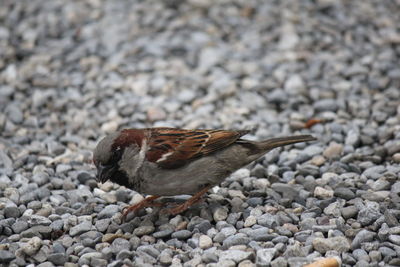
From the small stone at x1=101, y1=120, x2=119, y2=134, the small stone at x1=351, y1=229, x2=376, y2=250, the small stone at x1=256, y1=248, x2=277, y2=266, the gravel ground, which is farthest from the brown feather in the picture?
the small stone at x1=101, y1=120, x2=119, y2=134

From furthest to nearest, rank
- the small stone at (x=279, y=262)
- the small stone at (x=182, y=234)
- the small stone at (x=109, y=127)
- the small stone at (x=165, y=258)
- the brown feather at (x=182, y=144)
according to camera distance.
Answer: the small stone at (x=109, y=127) < the brown feather at (x=182, y=144) < the small stone at (x=182, y=234) < the small stone at (x=165, y=258) < the small stone at (x=279, y=262)

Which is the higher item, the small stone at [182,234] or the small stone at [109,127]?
the small stone at [109,127]

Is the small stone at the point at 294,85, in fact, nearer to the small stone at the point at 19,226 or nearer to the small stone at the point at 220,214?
the small stone at the point at 220,214

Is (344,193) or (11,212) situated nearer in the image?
(11,212)

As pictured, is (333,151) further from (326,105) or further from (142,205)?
(142,205)

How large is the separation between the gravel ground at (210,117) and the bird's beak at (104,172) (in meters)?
0.33

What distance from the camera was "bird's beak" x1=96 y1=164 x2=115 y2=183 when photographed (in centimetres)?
358

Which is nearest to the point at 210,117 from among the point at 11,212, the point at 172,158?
the point at 172,158

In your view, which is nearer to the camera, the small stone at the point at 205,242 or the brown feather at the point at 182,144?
the small stone at the point at 205,242

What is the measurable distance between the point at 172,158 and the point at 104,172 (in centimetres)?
46

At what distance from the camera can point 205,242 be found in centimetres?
345

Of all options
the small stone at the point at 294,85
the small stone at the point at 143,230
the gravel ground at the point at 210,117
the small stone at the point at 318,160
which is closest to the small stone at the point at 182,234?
the gravel ground at the point at 210,117

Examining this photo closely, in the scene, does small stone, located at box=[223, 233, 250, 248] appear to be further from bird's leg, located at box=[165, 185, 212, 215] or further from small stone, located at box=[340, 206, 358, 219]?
small stone, located at box=[340, 206, 358, 219]

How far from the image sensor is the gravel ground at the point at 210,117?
344 centimetres
